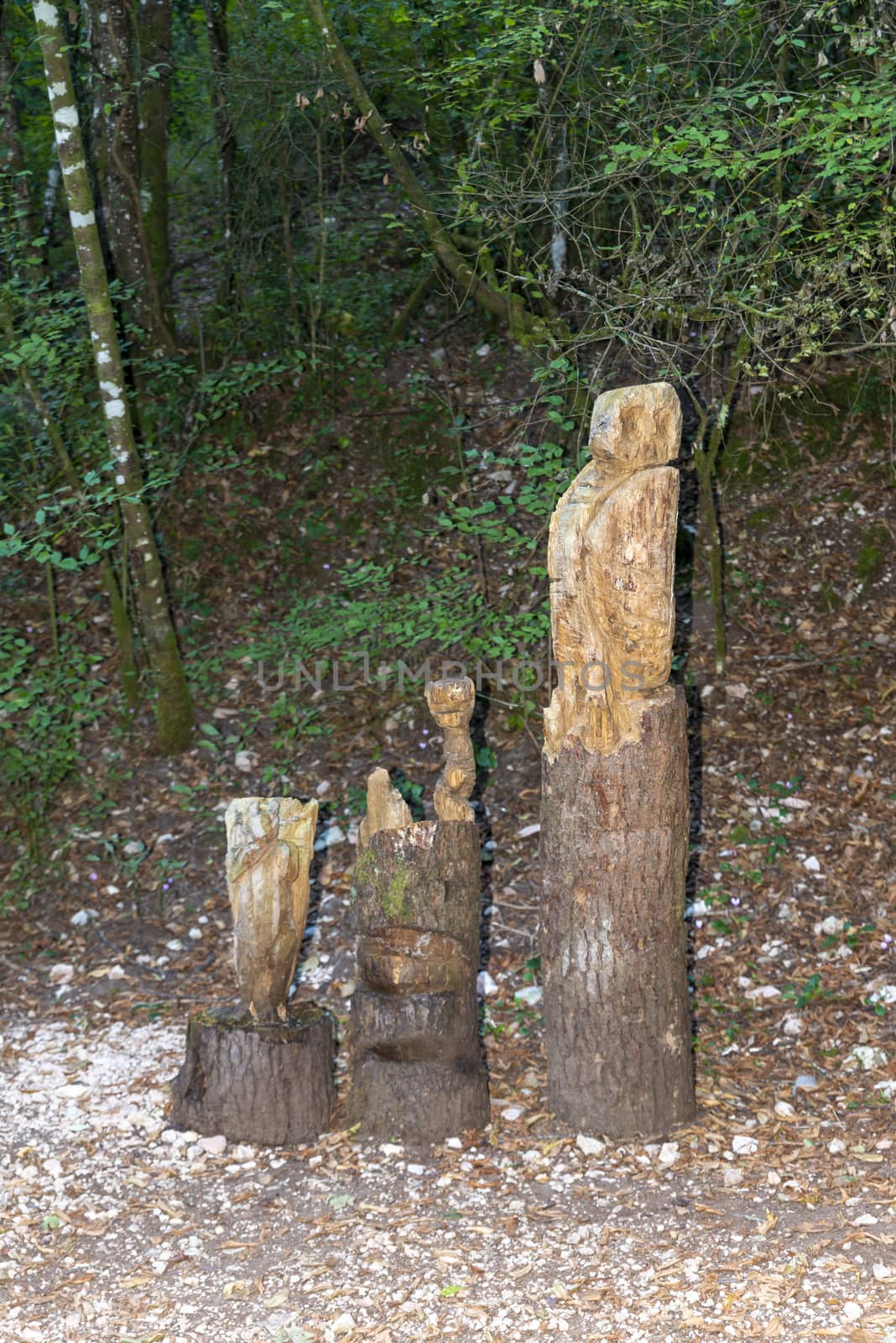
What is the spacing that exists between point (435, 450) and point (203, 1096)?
17.9ft

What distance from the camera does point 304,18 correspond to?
29.6 ft

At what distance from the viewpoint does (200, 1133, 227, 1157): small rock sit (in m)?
4.72

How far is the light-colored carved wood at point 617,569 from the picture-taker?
4121 millimetres

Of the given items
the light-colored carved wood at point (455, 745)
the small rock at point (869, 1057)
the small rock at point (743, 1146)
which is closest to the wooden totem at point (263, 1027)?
the light-colored carved wood at point (455, 745)

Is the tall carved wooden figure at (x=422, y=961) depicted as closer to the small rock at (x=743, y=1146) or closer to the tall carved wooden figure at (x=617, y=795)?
the tall carved wooden figure at (x=617, y=795)

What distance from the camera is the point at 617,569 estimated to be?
4168 millimetres

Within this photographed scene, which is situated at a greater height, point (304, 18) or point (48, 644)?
point (304, 18)

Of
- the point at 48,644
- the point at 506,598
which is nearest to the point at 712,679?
the point at 506,598

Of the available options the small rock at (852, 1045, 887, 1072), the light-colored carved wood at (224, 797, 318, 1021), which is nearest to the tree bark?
the light-colored carved wood at (224, 797, 318, 1021)

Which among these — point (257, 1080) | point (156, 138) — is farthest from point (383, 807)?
point (156, 138)

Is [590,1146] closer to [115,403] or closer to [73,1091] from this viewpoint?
[73,1091]

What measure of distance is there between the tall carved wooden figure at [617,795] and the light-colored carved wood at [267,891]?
1.00 meters

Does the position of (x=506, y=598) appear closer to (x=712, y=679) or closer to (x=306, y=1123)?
(x=712, y=679)

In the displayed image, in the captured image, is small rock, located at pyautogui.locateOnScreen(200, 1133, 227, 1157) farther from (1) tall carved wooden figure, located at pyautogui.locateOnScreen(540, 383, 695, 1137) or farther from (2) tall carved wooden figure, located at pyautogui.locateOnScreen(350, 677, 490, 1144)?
(1) tall carved wooden figure, located at pyautogui.locateOnScreen(540, 383, 695, 1137)
